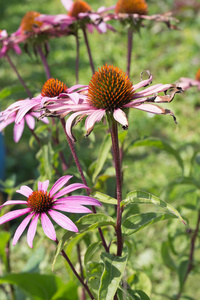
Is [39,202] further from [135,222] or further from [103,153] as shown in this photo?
[103,153]

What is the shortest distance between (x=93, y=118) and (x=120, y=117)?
0.05 meters

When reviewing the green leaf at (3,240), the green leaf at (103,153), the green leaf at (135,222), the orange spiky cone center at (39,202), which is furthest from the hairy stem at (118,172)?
the green leaf at (3,240)

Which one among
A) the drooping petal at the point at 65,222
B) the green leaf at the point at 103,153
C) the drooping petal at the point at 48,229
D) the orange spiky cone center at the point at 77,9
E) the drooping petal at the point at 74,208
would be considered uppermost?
the orange spiky cone center at the point at 77,9

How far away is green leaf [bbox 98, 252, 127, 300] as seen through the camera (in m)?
0.72

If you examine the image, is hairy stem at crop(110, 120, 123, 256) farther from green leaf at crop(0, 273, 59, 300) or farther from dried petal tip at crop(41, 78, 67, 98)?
green leaf at crop(0, 273, 59, 300)

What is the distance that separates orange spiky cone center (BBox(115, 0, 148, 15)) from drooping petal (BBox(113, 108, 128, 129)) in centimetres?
65

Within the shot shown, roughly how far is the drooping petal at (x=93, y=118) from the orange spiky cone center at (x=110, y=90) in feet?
0.08

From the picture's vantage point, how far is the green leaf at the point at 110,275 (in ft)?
2.35

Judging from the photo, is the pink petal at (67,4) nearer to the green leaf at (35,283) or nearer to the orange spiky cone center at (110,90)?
the orange spiky cone center at (110,90)

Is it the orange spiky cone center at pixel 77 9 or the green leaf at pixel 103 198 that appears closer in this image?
the green leaf at pixel 103 198

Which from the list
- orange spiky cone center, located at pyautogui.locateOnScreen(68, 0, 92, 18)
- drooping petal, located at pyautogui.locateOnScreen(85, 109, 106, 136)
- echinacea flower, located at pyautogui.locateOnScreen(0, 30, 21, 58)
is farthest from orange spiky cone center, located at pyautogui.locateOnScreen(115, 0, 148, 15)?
drooping petal, located at pyautogui.locateOnScreen(85, 109, 106, 136)

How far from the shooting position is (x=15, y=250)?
1988 millimetres

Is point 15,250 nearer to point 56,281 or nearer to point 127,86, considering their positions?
point 56,281

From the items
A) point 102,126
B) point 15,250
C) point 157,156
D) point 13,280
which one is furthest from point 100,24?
point 157,156
